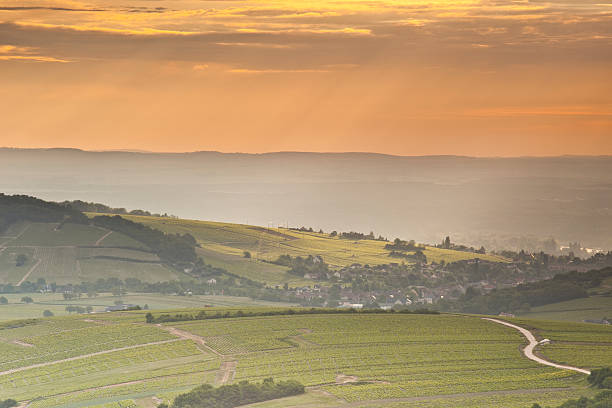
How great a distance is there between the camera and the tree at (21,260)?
192625 mm

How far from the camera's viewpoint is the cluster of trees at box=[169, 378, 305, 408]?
273 ft

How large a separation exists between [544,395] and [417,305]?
94517mm

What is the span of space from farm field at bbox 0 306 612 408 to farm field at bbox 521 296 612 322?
18657mm

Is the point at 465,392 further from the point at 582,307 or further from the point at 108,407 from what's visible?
the point at 582,307

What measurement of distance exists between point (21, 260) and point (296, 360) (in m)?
101

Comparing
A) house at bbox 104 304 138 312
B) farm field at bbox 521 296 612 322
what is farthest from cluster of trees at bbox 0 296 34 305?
farm field at bbox 521 296 612 322

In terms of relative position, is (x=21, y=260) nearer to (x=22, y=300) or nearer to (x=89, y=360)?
(x=22, y=300)

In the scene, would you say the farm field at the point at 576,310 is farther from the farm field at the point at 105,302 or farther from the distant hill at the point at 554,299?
the farm field at the point at 105,302

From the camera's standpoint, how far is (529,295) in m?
166

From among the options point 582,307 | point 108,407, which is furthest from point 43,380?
point 582,307

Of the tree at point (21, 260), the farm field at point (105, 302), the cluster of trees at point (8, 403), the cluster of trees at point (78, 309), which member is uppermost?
the tree at point (21, 260)

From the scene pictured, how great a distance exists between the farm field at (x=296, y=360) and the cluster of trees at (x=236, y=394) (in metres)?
1.80

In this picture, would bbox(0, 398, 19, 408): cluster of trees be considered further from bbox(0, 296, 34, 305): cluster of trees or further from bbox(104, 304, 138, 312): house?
bbox(0, 296, 34, 305): cluster of trees

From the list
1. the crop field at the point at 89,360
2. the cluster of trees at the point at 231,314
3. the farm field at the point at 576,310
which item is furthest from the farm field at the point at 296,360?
the farm field at the point at 576,310
